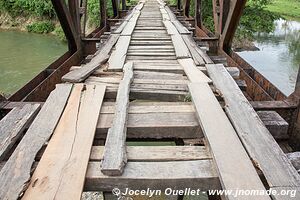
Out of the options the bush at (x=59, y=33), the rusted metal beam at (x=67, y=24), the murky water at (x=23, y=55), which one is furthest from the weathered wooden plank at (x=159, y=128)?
the bush at (x=59, y=33)

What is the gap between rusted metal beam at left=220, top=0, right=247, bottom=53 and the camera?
404 centimetres

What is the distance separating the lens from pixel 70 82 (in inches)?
113

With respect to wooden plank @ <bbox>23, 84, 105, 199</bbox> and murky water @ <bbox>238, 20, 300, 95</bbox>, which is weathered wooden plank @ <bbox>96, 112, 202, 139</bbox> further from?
murky water @ <bbox>238, 20, 300, 95</bbox>

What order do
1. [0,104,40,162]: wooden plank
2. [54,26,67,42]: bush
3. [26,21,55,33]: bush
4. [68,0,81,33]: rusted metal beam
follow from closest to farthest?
[0,104,40,162]: wooden plank, [68,0,81,33]: rusted metal beam, [54,26,67,42]: bush, [26,21,55,33]: bush

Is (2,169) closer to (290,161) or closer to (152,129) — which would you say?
(152,129)

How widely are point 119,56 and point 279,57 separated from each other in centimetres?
1464

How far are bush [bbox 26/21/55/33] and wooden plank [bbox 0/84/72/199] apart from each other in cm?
2213

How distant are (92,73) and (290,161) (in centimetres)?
208

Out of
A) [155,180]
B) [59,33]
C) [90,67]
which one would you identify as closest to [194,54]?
[90,67]

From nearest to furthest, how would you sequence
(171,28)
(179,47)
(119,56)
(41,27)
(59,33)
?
(119,56), (179,47), (171,28), (59,33), (41,27)

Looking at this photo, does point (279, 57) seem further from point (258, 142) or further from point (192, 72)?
point (258, 142)

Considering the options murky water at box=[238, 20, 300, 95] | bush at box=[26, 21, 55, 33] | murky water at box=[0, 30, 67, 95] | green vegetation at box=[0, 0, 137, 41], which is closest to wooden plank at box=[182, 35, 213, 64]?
murky water at box=[238, 20, 300, 95]

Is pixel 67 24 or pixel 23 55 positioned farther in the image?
pixel 23 55

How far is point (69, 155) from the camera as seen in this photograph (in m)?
1.82
